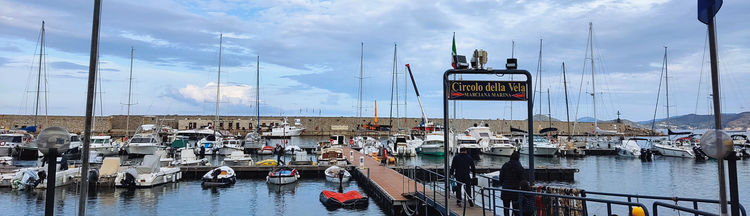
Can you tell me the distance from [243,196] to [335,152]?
44.1ft

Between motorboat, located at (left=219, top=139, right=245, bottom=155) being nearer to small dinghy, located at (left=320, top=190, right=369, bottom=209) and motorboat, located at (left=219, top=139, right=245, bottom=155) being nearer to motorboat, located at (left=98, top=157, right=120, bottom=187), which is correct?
motorboat, located at (left=98, top=157, right=120, bottom=187)

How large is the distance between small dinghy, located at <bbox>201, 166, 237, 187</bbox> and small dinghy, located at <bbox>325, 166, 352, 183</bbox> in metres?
6.22

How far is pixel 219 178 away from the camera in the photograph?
105 ft

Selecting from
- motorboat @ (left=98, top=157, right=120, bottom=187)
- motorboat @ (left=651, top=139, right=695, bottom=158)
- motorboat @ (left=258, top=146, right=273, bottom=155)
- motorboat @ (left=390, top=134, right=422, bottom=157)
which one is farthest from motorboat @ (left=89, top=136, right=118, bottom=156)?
motorboat @ (left=651, top=139, right=695, bottom=158)

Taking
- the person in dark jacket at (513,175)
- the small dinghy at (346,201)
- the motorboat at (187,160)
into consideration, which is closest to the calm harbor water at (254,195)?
the small dinghy at (346,201)

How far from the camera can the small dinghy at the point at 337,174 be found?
3288 cm

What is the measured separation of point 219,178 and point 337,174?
24.6 feet

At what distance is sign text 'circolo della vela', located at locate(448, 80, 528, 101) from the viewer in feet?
39.1

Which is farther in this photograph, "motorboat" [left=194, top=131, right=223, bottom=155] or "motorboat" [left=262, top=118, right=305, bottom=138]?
"motorboat" [left=262, top=118, right=305, bottom=138]

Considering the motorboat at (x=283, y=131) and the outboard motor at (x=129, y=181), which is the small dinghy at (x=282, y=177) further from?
the motorboat at (x=283, y=131)

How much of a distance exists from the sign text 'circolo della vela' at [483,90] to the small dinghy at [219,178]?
23585 millimetres

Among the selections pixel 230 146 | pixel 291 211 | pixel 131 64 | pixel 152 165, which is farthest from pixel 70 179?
pixel 131 64

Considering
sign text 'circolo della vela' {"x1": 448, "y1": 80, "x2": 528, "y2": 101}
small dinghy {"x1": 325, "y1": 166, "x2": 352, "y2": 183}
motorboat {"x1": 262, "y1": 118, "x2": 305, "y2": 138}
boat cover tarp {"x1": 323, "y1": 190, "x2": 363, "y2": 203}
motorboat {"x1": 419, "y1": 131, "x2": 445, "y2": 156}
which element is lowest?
boat cover tarp {"x1": 323, "y1": 190, "x2": 363, "y2": 203}

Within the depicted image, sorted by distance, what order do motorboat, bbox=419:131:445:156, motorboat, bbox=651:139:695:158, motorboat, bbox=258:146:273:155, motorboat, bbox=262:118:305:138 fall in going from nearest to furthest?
motorboat, bbox=651:139:695:158 → motorboat, bbox=419:131:445:156 → motorboat, bbox=258:146:273:155 → motorboat, bbox=262:118:305:138
